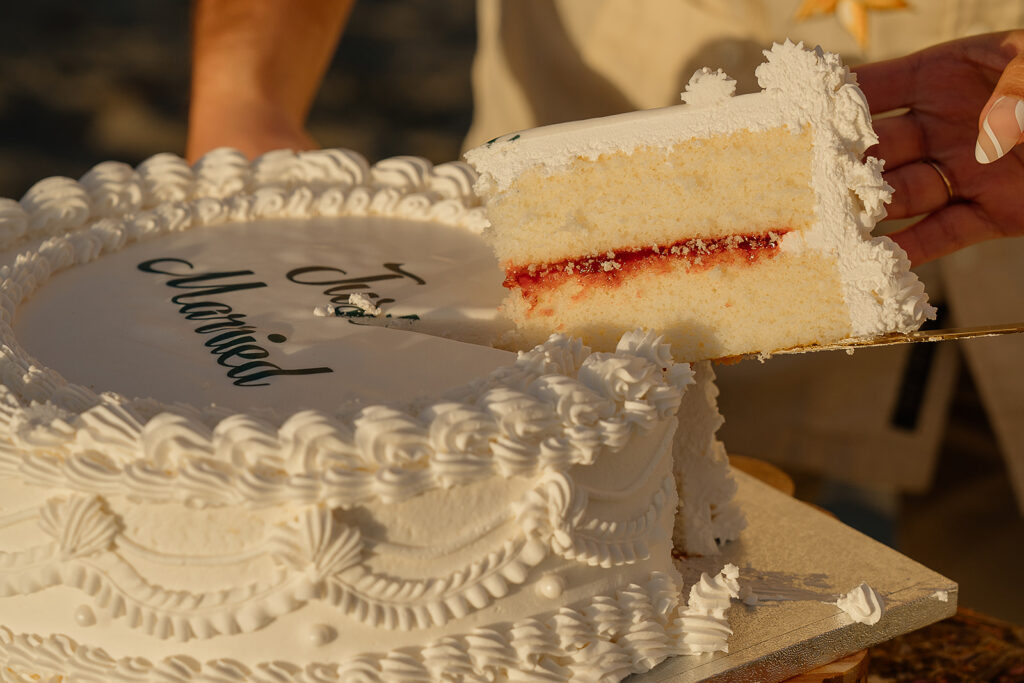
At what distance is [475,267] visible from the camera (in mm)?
1867

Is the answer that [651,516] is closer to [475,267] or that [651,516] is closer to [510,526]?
[510,526]

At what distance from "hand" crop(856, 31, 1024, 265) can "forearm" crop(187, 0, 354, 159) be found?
154cm

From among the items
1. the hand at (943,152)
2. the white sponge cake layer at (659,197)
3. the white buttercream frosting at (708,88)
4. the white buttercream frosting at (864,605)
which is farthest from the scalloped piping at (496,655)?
the hand at (943,152)

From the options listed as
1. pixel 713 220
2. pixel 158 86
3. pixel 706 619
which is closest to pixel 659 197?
pixel 713 220

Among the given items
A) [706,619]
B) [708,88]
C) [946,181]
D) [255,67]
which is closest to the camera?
[706,619]

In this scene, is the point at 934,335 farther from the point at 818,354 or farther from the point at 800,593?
the point at 818,354

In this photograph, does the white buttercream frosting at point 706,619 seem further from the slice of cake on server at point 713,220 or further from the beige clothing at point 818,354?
the beige clothing at point 818,354

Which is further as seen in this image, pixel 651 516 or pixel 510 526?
pixel 651 516

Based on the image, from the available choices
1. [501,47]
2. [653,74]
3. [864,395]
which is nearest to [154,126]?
[501,47]

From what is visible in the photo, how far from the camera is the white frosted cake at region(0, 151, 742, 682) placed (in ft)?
3.74

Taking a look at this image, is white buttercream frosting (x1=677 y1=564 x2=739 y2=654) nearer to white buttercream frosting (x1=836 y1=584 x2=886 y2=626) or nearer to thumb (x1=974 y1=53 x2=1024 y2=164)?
white buttercream frosting (x1=836 y1=584 x2=886 y2=626)

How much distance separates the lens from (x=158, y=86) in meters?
5.38

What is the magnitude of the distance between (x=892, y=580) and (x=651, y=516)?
0.47 m

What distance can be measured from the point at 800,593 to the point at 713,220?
568 millimetres
